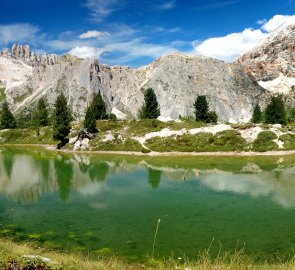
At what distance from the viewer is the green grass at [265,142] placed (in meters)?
88.9

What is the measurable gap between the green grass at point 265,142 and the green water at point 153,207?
46.3ft

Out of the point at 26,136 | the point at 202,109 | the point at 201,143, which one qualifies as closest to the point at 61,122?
the point at 26,136

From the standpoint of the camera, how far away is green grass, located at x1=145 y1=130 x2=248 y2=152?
93.1m

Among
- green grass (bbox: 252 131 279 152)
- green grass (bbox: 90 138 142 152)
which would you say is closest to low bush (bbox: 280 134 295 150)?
green grass (bbox: 252 131 279 152)

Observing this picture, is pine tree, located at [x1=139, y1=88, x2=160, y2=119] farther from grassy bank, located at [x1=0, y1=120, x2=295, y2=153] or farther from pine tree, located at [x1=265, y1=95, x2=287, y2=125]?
pine tree, located at [x1=265, y1=95, x2=287, y2=125]

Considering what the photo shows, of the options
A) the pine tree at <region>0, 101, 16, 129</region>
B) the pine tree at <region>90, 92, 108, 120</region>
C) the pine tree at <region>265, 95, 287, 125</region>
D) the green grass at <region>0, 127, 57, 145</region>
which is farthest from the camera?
the pine tree at <region>0, 101, 16, 129</region>

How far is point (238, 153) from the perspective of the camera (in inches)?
3506

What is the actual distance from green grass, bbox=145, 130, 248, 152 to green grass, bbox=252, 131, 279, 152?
2.82 meters

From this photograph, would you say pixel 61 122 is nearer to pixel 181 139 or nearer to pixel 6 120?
pixel 181 139

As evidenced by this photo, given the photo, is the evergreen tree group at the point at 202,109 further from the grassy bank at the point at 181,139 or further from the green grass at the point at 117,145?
the green grass at the point at 117,145

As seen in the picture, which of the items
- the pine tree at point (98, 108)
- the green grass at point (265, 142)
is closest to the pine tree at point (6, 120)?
the pine tree at point (98, 108)

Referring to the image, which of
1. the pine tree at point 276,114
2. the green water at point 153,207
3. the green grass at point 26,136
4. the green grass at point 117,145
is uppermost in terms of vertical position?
the pine tree at point 276,114

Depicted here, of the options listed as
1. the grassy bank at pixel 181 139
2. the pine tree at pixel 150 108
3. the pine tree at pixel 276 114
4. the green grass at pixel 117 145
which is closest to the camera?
the grassy bank at pixel 181 139

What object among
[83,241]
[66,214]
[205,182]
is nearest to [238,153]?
[205,182]
